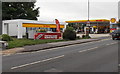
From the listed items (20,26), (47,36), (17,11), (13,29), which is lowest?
(47,36)

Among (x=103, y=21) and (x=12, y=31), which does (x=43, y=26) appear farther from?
(x=103, y=21)

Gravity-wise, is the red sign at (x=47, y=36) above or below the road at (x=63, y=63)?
above

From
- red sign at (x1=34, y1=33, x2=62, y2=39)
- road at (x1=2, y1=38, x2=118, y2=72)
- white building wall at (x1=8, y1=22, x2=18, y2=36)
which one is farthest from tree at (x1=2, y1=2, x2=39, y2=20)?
road at (x1=2, y1=38, x2=118, y2=72)

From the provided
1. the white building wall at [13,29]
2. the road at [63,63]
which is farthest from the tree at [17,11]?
the road at [63,63]

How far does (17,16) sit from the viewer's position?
50781mm

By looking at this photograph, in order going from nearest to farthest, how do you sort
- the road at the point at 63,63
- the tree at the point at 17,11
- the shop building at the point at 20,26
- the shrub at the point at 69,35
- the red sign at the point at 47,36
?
1. the road at the point at 63,63
2. the red sign at the point at 47,36
3. the shrub at the point at 69,35
4. the shop building at the point at 20,26
5. the tree at the point at 17,11

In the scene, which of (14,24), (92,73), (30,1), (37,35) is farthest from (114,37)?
(30,1)

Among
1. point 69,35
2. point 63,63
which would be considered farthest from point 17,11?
point 63,63

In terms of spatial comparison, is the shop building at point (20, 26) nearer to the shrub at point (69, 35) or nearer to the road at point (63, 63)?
the shrub at point (69, 35)

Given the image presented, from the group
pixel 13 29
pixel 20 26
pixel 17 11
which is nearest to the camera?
pixel 20 26

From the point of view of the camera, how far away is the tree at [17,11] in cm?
4878

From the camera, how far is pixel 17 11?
5041cm

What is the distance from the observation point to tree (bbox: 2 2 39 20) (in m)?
48.8

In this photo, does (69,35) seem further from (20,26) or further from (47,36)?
(20,26)
